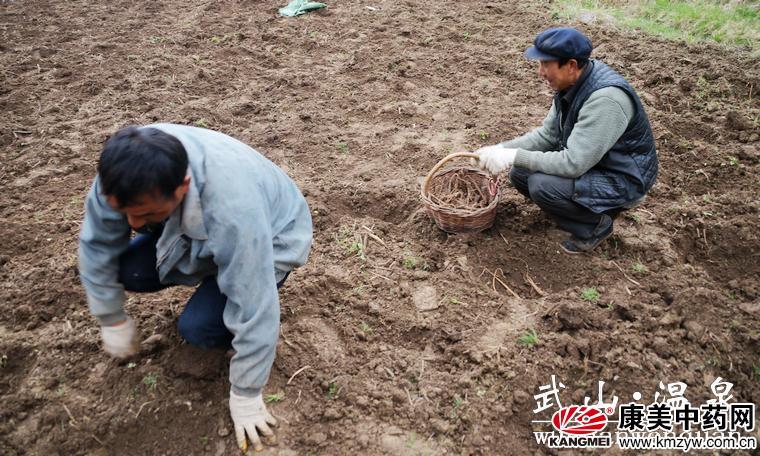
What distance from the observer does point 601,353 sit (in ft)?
7.66

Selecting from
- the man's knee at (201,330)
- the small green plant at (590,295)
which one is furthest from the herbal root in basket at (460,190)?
the man's knee at (201,330)

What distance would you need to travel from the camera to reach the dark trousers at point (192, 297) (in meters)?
2.04

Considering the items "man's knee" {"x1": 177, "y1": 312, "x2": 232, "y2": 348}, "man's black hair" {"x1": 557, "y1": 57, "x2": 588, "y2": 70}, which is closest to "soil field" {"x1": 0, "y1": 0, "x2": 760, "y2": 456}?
"man's knee" {"x1": 177, "y1": 312, "x2": 232, "y2": 348}

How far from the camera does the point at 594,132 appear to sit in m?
2.50

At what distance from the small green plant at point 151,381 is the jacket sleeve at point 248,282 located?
2.06ft

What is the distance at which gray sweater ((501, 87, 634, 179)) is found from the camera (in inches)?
96.8

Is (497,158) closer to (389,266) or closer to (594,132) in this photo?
(594,132)

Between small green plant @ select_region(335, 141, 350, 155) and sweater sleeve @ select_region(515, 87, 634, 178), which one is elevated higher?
sweater sleeve @ select_region(515, 87, 634, 178)

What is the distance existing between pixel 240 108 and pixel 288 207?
2645mm

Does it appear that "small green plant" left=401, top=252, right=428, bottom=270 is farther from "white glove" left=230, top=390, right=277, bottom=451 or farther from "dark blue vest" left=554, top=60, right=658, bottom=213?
"white glove" left=230, top=390, right=277, bottom=451

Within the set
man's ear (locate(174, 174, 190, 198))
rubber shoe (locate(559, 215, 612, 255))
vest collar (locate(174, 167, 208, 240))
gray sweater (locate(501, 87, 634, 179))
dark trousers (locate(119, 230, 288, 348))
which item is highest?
man's ear (locate(174, 174, 190, 198))

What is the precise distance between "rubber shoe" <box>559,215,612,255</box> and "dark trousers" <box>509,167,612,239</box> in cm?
2

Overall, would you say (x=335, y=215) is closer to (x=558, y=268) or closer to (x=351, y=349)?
(x=351, y=349)

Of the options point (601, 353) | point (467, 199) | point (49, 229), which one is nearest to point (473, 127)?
point (467, 199)
